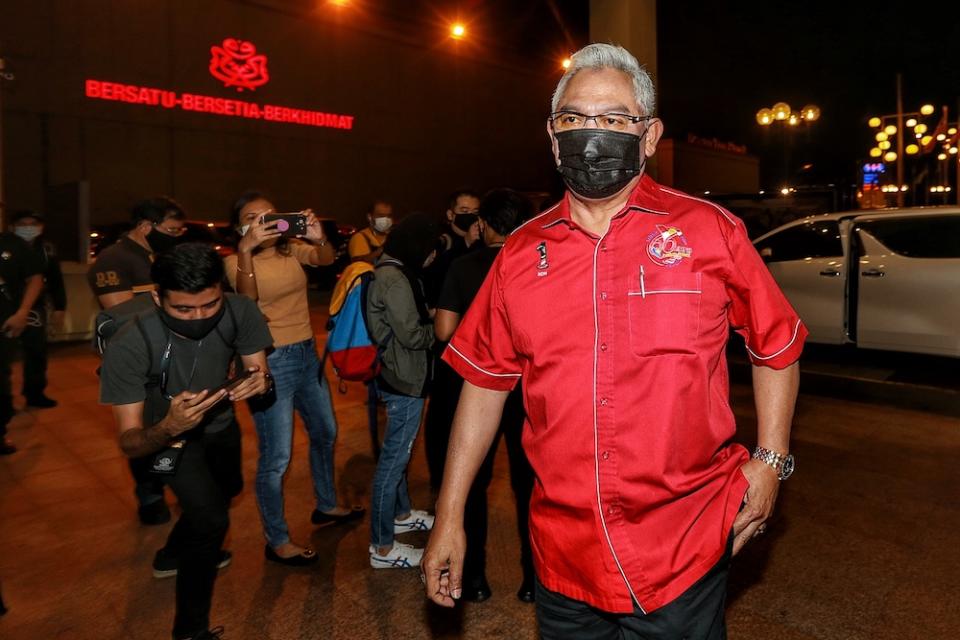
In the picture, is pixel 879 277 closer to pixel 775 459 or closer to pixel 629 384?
pixel 775 459

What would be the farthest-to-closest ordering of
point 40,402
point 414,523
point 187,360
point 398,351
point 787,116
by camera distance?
point 787,116, point 40,402, point 414,523, point 398,351, point 187,360

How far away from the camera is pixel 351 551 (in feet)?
14.5

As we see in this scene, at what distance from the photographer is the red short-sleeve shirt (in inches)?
70.7

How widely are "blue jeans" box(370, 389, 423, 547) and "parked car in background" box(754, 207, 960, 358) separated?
6401 mm

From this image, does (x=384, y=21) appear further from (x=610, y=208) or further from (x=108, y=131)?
(x=610, y=208)

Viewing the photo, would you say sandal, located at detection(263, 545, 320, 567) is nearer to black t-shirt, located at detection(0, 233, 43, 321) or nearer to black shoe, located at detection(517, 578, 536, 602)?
black shoe, located at detection(517, 578, 536, 602)

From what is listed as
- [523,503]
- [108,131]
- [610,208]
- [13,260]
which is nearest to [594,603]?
[610,208]

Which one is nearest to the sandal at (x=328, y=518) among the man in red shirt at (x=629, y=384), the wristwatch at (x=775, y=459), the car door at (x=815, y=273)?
the man in red shirt at (x=629, y=384)

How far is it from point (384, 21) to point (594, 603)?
1047 inches

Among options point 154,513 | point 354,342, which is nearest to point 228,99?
point 154,513

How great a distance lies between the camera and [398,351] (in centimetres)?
405

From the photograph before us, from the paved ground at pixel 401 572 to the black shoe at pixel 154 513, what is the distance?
0.08 m

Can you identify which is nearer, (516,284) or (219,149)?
(516,284)

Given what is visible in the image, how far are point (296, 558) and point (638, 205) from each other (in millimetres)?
3100
